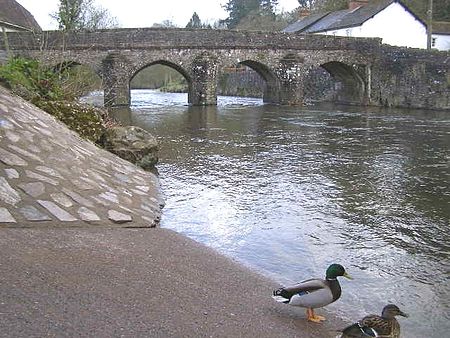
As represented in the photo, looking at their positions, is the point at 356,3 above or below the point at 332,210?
above

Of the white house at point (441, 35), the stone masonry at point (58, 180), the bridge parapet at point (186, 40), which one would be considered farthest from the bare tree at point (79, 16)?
the white house at point (441, 35)

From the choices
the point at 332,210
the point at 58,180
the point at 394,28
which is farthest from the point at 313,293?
the point at 394,28

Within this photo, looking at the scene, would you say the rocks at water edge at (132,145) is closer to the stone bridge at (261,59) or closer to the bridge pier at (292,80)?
the stone bridge at (261,59)

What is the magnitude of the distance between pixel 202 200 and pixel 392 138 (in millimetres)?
10567

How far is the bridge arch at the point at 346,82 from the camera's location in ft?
122

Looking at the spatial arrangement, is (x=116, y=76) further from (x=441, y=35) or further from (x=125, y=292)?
(x=441, y=35)

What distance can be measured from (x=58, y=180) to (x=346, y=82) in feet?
116

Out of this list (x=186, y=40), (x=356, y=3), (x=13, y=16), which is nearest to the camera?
(x=186, y=40)

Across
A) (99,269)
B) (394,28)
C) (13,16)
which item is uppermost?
(13,16)

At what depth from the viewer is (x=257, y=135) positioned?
1791cm

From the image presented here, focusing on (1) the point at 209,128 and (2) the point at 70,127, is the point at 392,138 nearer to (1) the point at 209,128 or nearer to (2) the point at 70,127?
(1) the point at 209,128

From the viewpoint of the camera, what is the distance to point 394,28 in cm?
4616

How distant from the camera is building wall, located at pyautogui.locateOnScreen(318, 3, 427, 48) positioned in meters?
45.3

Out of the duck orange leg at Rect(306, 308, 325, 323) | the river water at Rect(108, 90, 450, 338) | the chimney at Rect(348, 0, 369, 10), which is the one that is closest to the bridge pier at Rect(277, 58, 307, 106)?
the chimney at Rect(348, 0, 369, 10)
